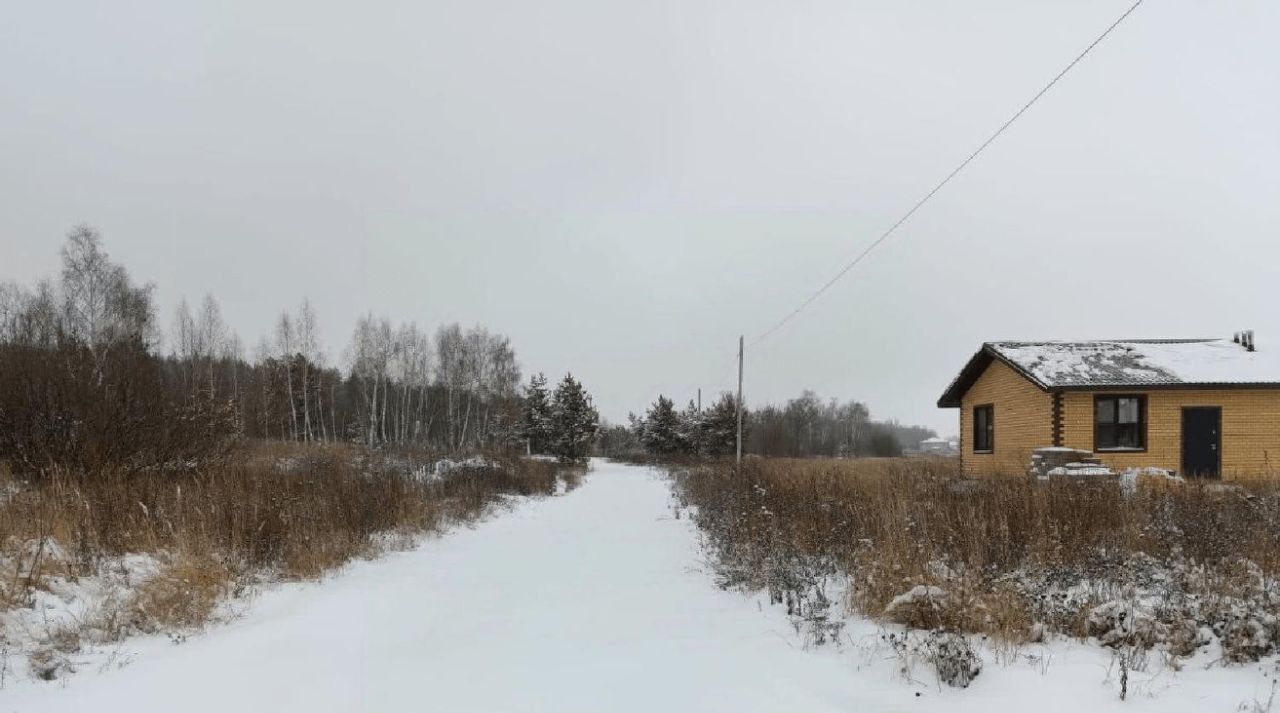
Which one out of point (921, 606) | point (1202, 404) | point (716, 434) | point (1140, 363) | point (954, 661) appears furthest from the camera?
point (716, 434)

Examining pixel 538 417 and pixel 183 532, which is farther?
pixel 538 417

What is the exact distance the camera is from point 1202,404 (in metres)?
16.5

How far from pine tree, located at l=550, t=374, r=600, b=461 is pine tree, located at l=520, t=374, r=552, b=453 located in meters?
0.74

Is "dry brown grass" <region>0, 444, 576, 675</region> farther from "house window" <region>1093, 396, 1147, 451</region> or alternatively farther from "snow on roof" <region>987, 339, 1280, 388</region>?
"house window" <region>1093, 396, 1147, 451</region>

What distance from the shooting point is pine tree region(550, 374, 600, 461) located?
41.2m

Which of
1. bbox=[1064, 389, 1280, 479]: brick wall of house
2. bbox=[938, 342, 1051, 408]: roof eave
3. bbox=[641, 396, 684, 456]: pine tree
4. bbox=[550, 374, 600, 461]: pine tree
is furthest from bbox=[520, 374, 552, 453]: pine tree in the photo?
bbox=[1064, 389, 1280, 479]: brick wall of house

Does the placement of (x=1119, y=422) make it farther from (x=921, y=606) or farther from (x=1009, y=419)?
(x=921, y=606)

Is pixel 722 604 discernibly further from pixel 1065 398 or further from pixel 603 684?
pixel 1065 398

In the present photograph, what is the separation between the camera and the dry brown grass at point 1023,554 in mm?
4402

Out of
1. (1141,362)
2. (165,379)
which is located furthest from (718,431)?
(165,379)

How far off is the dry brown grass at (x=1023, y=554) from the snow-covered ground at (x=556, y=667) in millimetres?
318

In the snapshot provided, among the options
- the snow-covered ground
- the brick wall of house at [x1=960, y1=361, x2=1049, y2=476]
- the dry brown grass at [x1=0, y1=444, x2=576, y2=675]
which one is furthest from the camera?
the brick wall of house at [x1=960, y1=361, x2=1049, y2=476]

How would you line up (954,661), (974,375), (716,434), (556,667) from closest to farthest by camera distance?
1. (954,661)
2. (556,667)
3. (974,375)
4. (716,434)

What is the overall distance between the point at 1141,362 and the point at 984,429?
4710 mm
